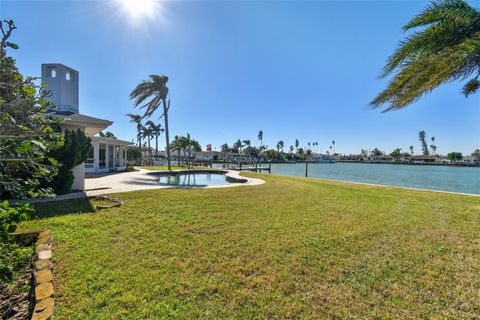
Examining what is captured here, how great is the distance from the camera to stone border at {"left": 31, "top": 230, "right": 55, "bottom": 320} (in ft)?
6.70

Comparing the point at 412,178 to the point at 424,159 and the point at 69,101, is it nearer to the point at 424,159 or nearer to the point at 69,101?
the point at 69,101

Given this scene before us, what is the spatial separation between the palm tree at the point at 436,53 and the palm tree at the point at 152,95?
57.9 ft

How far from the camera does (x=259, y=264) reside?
330 centimetres

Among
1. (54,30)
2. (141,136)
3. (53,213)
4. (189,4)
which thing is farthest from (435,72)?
(141,136)

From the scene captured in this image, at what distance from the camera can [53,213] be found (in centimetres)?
546

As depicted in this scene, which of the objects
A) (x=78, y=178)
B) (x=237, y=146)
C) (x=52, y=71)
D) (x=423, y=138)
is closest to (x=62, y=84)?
(x=52, y=71)

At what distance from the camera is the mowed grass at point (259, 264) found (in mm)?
2406

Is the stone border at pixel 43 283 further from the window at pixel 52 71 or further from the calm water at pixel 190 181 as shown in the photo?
the window at pixel 52 71

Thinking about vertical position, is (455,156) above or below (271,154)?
below

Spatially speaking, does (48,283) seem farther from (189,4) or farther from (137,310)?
(189,4)

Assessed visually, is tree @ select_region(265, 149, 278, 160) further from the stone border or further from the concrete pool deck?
the stone border

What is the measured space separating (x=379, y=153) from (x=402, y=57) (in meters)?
143

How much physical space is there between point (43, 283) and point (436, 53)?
7302mm

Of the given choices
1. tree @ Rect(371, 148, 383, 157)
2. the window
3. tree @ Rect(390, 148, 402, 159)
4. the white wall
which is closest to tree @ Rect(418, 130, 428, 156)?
tree @ Rect(390, 148, 402, 159)
